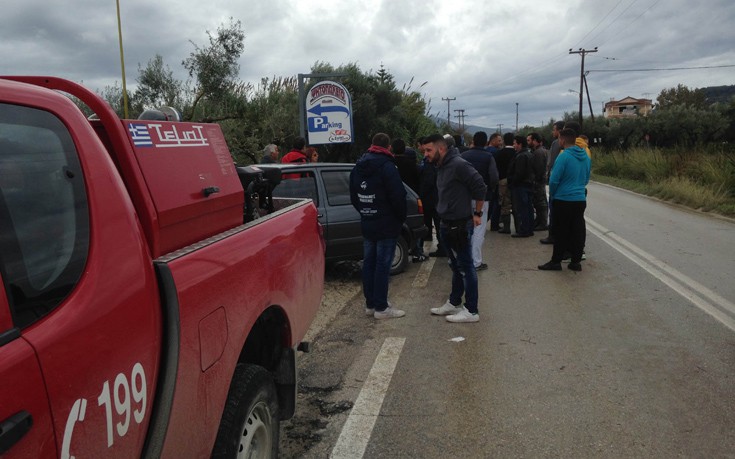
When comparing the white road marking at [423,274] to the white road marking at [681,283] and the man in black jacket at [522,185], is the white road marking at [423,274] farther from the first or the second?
the white road marking at [681,283]

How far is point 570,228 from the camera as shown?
7.80 meters

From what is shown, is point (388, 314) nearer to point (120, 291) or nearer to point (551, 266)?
point (551, 266)

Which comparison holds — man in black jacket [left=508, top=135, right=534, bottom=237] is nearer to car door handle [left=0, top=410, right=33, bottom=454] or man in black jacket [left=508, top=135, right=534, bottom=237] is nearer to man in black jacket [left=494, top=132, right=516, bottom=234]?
man in black jacket [left=494, top=132, right=516, bottom=234]

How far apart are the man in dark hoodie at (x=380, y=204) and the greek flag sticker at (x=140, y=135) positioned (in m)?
3.74

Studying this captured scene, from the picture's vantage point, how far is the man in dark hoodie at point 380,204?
19.5ft

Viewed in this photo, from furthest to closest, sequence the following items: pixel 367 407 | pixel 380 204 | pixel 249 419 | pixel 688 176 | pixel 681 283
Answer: pixel 688 176 < pixel 681 283 < pixel 380 204 < pixel 367 407 < pixel 249 419

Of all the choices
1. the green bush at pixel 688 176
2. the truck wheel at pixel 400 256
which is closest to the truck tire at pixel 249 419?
the truck wheel at pixel 400 256

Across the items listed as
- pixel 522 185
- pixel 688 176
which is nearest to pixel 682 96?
pixel 688 176

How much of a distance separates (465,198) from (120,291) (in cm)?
453

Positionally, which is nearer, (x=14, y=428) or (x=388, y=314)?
(x=14, y=428)

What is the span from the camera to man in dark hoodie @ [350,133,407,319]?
594 centimetres

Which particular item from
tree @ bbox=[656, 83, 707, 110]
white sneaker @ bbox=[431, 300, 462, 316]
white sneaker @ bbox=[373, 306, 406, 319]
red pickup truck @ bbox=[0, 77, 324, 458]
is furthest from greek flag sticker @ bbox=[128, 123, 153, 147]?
tree @ bbox=[656, 83, 707, 110]

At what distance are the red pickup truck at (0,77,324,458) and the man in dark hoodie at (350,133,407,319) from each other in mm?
3265

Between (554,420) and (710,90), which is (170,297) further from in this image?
(710,90)
